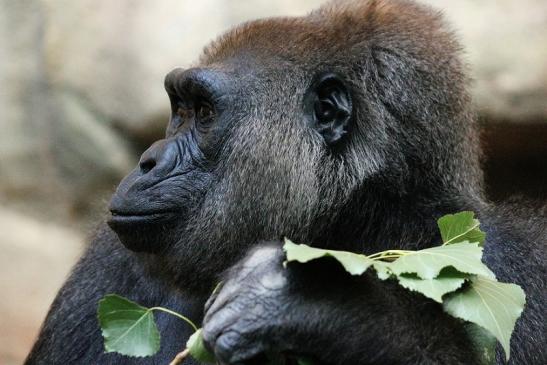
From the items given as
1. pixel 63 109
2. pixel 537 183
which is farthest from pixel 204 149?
pixel 63 109

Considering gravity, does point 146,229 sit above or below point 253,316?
above

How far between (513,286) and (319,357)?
765 millimetres

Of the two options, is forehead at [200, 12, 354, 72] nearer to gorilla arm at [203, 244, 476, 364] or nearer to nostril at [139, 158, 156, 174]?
nostril at [139, 158, 156, 174]

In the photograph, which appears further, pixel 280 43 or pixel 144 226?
pixel 280 43

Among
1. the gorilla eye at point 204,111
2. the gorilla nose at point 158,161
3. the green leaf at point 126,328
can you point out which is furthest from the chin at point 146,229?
the gorilla eye at point 204,111

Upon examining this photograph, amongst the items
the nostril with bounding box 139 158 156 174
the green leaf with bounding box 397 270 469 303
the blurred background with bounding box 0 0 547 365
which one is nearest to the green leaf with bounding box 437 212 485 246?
the green leaf with bounding box 397 270 469 303

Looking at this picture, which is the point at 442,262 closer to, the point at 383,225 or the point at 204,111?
the point at 383,225

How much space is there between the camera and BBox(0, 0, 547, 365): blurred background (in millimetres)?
7102

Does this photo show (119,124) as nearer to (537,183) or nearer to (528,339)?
(537,183)

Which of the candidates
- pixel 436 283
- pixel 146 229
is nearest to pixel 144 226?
pixel 146 229

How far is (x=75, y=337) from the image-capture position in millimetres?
4637

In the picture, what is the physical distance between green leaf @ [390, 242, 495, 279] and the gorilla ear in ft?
2.60

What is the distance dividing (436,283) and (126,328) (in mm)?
1215

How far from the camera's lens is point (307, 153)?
4.02 m
